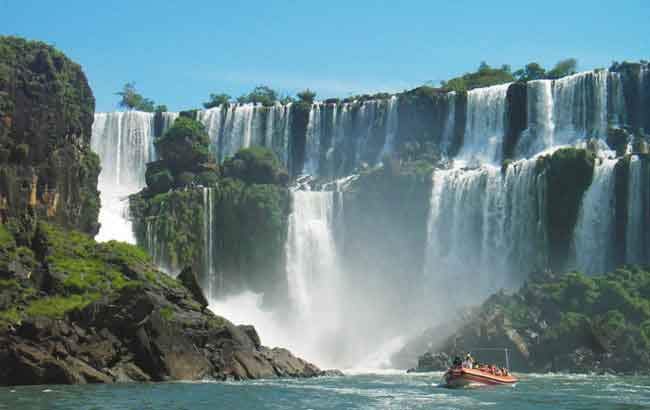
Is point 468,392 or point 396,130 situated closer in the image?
point 468,392

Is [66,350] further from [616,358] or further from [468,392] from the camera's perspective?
[616,358]

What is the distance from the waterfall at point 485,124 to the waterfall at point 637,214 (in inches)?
778

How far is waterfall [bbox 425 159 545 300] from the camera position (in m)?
79.4

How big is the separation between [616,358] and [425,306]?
22.2m

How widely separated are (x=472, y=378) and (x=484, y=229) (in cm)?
2862

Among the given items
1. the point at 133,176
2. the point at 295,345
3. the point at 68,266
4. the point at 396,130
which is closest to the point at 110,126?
the point at 133,176

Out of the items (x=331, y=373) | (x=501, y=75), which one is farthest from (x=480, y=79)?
(x=331, y=373)

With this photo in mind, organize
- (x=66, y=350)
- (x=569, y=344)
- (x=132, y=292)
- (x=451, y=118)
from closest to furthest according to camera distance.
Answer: (x=66, y=350) → (x=132, y=292) → (x=569, y=344) → (x=451, y=118)

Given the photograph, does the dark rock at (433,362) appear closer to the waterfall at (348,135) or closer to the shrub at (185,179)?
the shrub at (185,179)

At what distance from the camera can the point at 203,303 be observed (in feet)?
204

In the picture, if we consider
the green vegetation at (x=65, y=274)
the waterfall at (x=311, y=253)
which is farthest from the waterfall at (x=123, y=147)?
the green vegetation at (x=65, y=274)

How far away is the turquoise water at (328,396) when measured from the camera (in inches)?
1694

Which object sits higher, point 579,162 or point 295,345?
point 579,162

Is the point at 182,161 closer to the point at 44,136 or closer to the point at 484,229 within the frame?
the point at 484,229
